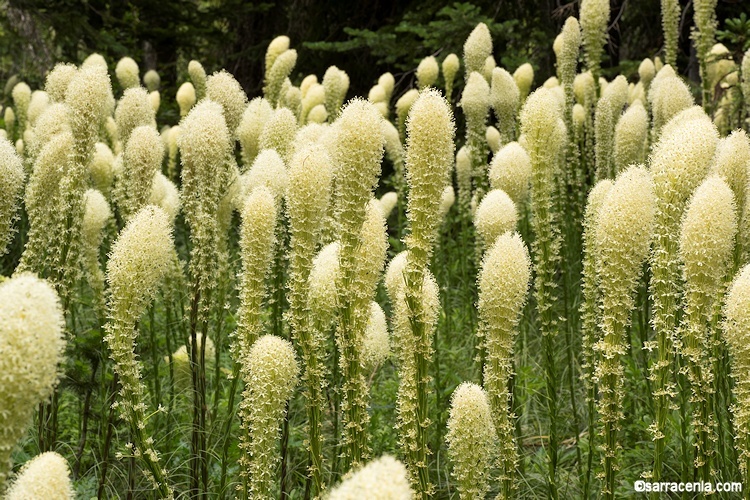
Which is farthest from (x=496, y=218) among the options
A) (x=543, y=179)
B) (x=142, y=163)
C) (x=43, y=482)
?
(x=43, y=482)

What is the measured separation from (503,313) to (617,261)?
455mm

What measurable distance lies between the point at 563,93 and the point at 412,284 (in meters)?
3.40

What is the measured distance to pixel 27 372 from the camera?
1427 mm

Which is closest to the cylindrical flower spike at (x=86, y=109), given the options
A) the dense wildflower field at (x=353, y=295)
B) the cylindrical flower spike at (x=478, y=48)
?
the dense wildflower field at (x=353, y=295)

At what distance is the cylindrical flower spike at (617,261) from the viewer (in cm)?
242

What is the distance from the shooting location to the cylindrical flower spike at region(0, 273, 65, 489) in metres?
1.40

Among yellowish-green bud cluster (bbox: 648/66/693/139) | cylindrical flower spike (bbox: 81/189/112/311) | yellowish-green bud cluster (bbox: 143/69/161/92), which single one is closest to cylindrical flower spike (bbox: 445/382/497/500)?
cylindrical flower spike (bbox: 81/189/112/311)

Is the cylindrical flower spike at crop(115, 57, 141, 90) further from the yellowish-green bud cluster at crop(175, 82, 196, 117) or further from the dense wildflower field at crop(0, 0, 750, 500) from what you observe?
the dense wildflower field at crop(0, 0, 750, 500)

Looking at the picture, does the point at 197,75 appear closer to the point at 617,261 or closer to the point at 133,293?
the point at 133,293

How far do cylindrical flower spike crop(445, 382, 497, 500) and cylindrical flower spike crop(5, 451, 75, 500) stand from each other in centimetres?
125

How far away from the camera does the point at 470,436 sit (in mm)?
2531

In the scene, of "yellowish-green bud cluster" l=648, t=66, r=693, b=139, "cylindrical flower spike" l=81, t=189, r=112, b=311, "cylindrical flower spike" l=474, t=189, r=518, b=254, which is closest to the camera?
"cylindrical flower spike" l=474, t=189, r=518, b=254

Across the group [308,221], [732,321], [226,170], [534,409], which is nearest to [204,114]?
[226,170]

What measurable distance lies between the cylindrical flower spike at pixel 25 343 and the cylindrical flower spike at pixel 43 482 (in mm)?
90
